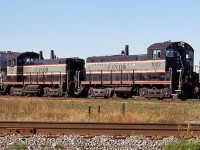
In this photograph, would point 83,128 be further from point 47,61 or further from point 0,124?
point 47,61

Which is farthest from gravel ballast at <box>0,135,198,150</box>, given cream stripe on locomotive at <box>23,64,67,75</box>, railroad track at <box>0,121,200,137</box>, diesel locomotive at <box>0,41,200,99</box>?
cream stripe on locomotive at <box>23,64,67,75</box>

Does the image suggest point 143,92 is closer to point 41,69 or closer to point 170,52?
point 170,52

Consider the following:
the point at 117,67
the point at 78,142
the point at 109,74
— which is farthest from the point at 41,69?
the point at 78,142

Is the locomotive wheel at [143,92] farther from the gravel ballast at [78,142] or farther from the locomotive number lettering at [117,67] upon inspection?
the gravel ballast at [78,142]

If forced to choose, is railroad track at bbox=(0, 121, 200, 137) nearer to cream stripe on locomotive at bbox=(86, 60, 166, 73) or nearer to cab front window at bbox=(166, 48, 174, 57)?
cab front window at bbox=(166, 48, 174, 57)

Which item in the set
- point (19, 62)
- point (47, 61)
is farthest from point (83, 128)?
point (19, 62)

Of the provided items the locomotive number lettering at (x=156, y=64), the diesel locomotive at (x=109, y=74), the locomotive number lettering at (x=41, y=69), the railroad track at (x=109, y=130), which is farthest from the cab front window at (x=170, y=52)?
the railroad track at (x=109, y=130)

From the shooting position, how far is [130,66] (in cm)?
2789

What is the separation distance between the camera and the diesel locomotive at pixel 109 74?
25.7 meters

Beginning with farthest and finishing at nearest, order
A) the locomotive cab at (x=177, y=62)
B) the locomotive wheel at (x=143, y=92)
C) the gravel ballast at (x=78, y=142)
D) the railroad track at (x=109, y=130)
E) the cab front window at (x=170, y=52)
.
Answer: the locomotive wheel at (x=143, y=92) → the cab front window at (x=170, y=52) → the locomotive cab at (x=177, y=62) → the railroad track at (x=109, y=130) → the gravel ballast at (x=78, y=142)

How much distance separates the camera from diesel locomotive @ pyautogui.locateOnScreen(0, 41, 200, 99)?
25.7m

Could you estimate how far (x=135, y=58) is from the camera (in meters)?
27.5

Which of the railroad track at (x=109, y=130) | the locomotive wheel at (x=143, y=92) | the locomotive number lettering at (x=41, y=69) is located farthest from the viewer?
the locomotive number lettering at (x=41, y=69)

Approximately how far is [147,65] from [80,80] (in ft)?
23.2
